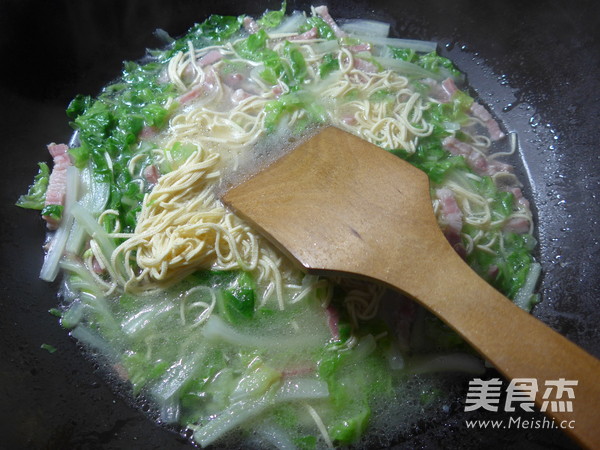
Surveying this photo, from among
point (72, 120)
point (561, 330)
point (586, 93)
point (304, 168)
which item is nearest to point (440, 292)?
point (304, 168)

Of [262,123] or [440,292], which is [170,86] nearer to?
[262,123]

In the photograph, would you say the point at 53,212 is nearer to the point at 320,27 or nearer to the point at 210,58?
the point at 210,58

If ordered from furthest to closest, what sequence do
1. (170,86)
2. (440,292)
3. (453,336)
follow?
(170,86), (453,336), (440,292)

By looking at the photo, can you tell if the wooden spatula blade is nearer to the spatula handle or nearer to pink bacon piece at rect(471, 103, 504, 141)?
the spatula handle

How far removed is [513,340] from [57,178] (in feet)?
11.1

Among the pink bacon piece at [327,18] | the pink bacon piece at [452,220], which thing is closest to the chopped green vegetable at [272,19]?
the pink bacon piece at [327,18]

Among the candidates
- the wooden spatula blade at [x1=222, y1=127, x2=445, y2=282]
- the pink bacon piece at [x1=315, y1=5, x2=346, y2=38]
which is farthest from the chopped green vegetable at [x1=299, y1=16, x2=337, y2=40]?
the wooden spatula blade at [x1=222, y1=127, x2=445, y2=282]

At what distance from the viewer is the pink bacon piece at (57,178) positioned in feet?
12.2

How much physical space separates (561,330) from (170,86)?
11.9ft

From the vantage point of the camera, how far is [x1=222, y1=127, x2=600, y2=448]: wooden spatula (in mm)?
2359

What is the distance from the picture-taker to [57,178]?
12.5 ft

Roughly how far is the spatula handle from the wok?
84 centimetres

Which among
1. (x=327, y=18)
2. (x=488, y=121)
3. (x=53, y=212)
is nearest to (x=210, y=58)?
(x=327, y=18)

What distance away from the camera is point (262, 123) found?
12.8ft
